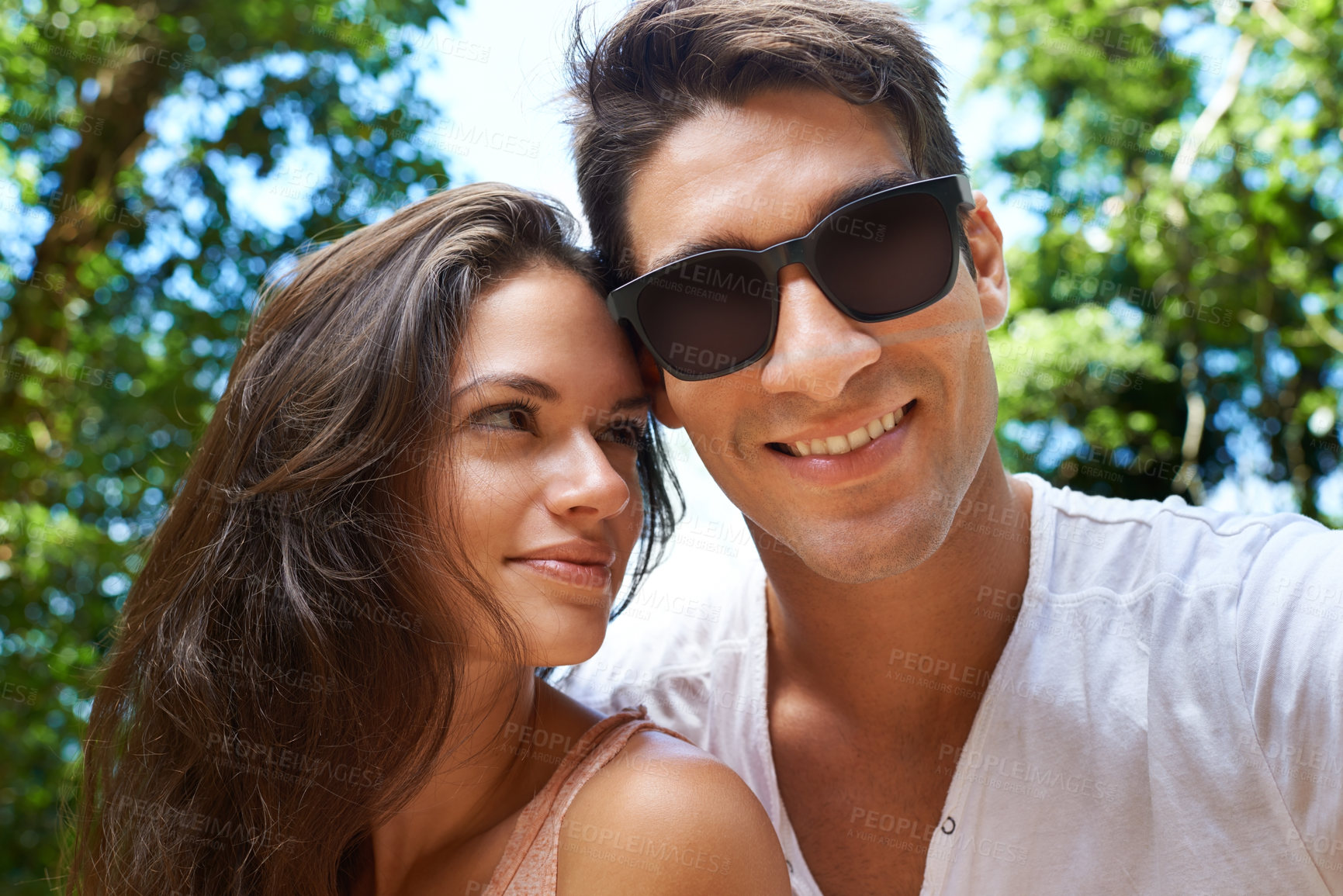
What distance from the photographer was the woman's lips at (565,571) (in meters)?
1.79

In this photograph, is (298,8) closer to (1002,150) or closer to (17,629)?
(17,629)

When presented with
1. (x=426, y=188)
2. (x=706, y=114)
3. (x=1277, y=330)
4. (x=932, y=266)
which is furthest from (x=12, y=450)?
(x=1277, y=330)

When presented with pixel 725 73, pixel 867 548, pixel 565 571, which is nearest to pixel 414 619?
pixel 565 571

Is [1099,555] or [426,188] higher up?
[426,188]

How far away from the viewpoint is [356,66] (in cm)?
431

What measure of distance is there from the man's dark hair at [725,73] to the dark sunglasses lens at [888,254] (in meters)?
0.19

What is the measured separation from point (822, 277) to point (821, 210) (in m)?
0.13

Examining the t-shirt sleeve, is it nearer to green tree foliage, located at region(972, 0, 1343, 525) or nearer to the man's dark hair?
the man's dark hair

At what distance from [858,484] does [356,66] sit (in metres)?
3.35

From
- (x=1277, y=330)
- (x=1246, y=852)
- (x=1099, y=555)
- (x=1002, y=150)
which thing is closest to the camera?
(x=1246, y=852)

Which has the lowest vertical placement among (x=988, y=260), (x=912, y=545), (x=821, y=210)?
(x=912, y=545)

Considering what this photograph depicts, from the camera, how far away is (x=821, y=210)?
6.19 ft

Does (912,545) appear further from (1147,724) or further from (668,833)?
(668,833)

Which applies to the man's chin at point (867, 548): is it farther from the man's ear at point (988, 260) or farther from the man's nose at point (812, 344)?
the man's ear at point (988, 260)
